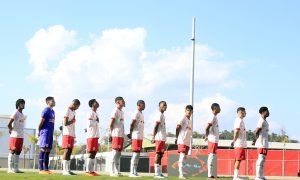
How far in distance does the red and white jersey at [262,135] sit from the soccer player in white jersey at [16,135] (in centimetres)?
701

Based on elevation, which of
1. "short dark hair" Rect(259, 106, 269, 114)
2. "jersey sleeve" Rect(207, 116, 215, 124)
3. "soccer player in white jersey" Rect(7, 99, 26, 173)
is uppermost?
"short dark hair" Rect(259, 106, 269, 114)

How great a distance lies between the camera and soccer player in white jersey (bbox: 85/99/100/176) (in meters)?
16.3

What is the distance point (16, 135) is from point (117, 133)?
314 cm

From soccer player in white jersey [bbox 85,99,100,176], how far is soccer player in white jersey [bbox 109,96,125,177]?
48 cm

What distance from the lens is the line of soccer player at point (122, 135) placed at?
15.9 metres

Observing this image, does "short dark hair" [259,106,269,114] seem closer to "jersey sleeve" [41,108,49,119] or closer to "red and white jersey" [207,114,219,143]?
"red and white jersey" [207,114,219,143]

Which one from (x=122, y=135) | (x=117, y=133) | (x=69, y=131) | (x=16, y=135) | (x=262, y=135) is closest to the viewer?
(x=262, y=135)

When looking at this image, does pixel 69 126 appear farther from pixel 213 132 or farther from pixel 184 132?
pixel 213 132

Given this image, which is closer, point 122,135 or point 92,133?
point 92,133

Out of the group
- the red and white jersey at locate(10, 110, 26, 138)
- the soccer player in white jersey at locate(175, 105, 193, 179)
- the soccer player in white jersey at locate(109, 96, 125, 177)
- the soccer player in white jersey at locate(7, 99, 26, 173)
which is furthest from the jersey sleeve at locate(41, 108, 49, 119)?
the soccer player in white jersey at locate(175, 105, 193, 179)

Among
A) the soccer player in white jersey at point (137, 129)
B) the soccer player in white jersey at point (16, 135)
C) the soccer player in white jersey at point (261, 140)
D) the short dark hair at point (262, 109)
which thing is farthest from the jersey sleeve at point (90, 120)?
the short dark hair at point (262, 109)

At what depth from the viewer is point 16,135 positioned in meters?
16.9

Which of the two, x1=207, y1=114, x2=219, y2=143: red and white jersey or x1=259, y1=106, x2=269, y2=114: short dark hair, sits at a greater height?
x1=259, y1=106, x2=269, y2=114: short dark hair

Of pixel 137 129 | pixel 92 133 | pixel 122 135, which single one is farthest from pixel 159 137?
pixel 92 133
